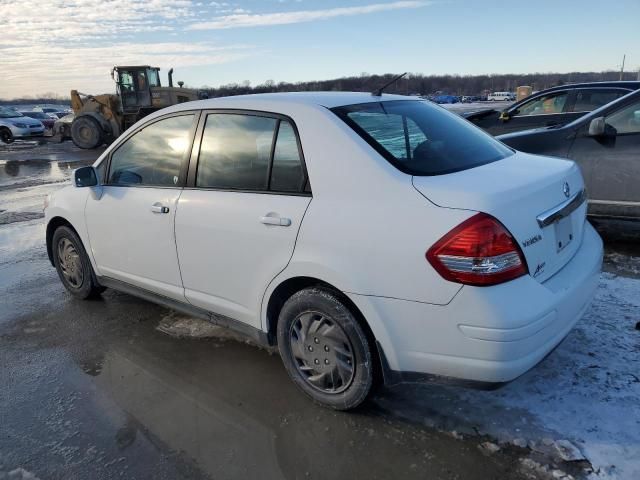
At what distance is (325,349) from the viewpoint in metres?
2.85

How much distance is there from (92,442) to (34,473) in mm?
296

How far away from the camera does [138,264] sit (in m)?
3.88

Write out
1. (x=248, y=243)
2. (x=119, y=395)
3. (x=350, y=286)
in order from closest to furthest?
→ (x=350, y=286), (x=248, y=243), (x=119, y=395)

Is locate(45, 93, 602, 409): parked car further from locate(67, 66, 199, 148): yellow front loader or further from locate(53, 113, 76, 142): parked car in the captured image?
locate(53, 113, 76, 142): parked car

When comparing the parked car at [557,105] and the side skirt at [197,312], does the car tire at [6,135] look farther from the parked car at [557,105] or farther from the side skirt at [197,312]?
the side skirt at [197,312]

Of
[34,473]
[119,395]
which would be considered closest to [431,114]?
[119,395]

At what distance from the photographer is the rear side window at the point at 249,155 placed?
9.66 feet

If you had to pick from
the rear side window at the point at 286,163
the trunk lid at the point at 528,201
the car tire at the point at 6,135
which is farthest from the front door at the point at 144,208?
the car tire at the point at 6,135

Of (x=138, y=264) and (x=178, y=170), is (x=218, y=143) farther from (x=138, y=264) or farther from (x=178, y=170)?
(x=138, y=264)

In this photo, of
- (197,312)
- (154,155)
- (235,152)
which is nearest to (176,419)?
(197,312)

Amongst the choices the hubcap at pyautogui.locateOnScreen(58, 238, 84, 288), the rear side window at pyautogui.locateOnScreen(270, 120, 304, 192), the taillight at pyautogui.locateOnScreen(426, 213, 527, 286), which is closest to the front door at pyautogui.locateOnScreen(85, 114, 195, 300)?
the hubcap at pyautogui.locateOnScreen(58, 238, 84, 288)

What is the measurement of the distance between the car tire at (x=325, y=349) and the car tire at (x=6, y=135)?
1115 inches

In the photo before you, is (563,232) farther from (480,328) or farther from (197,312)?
(197,312)

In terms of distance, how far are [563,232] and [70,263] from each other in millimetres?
4150
